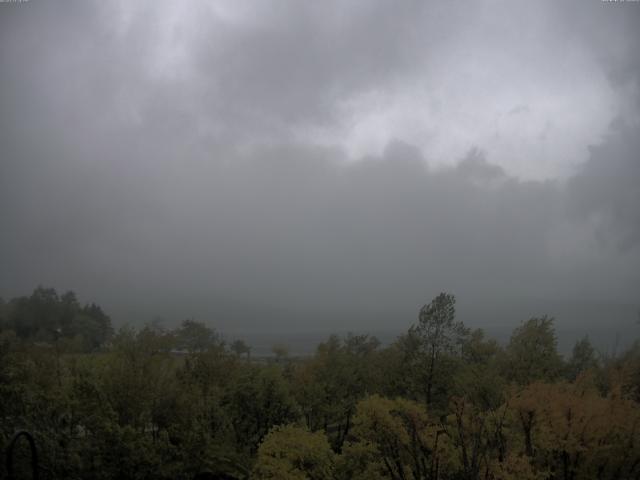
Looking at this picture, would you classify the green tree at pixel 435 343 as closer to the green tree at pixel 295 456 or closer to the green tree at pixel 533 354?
the green tree at pixel 533 354

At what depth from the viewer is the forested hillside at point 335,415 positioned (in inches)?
1039

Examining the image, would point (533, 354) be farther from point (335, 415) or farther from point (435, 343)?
point (335, 415)

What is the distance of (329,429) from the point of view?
56.2 meters

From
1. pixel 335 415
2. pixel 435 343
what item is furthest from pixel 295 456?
pixel 435 343

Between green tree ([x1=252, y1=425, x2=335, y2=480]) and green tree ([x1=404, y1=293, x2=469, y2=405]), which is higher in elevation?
green tree ([x1=404, y1=293, x2=469, y2=405])

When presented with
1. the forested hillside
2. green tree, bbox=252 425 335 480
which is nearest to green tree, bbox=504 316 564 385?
the forested hillside

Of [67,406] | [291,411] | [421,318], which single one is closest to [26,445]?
[67,406]

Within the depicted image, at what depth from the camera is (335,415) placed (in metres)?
42.6

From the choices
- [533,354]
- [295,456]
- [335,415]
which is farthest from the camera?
[533,354]

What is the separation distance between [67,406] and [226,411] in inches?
473

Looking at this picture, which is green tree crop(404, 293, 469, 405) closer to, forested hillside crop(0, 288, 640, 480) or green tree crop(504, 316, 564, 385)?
forested hillside crop(0, 288, 640, 480)

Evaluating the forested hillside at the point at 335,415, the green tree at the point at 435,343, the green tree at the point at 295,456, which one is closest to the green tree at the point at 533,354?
the forested hillside at the point at 335,415

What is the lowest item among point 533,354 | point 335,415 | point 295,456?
point 335,415

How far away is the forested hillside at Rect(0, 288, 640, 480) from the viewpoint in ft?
86.6
